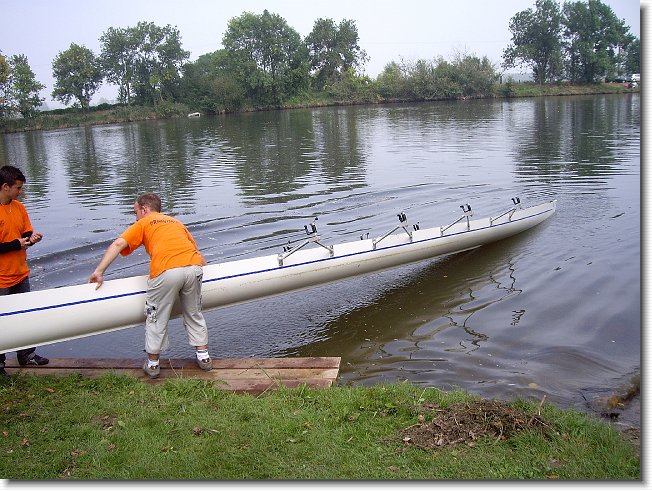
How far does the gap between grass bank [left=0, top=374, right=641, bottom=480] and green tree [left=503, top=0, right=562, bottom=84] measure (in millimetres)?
6482

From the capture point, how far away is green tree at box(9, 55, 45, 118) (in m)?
10.8

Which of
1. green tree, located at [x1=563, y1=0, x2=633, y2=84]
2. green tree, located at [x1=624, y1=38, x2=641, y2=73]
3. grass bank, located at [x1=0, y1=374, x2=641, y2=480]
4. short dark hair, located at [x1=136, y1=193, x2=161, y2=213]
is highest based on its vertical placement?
green tree, located at [x1=563, y1=0, x2=633, y2=84]

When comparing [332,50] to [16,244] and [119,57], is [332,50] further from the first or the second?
[16,244]

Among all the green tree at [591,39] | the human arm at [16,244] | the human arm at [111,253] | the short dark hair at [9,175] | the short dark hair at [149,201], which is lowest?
the human arm at [111,253]

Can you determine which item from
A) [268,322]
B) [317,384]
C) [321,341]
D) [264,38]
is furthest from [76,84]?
[317,384]

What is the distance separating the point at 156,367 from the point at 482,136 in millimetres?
20330

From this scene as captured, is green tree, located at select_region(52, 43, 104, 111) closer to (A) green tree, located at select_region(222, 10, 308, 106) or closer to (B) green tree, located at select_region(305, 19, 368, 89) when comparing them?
(A) green tree, located at select_region(222, 10, 308, 106)

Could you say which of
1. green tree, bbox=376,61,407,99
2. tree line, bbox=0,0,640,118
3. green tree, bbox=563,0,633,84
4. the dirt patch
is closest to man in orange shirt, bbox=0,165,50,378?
the dirt patch

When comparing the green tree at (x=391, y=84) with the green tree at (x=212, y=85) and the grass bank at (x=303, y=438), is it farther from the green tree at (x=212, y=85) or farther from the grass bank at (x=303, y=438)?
the grass bank at (x=303, y=438)

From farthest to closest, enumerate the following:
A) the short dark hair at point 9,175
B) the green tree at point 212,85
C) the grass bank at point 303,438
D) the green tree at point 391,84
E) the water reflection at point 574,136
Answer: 1. the green tree at point 391,84
2. the water reflection at point 574,136
3. the green tree at point 212,85
4. the short dark hair at point 9,175
5. the grass bank at point 303,438

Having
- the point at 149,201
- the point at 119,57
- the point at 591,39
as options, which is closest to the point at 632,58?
the point at 591,39

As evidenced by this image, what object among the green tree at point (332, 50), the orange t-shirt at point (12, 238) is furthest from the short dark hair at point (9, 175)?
the green tree at point (332, 50)

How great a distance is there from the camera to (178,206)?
1376 centimetres

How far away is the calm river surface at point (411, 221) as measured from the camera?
6.45 metres
